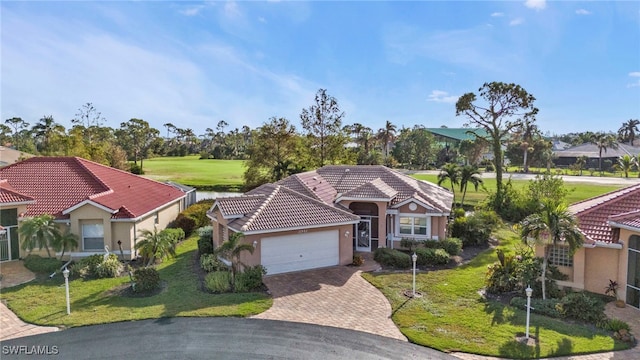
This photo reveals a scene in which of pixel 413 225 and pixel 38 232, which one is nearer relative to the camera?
pixel 38 232

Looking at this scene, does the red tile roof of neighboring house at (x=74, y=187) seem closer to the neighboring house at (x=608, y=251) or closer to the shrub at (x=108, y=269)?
the shrub at (x=108, y=269)

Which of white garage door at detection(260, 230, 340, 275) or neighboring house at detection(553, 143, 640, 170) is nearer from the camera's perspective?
white garage door at detection(260, 230, 340, 275)

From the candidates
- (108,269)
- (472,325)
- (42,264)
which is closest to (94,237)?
(42,264)

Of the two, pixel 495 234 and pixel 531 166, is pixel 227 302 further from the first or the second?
pixel 531 166

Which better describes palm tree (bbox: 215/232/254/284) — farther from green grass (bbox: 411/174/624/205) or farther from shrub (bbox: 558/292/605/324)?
green grass (bbox: 411/174/624/205)

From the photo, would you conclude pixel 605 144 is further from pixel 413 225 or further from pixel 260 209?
pixel 260 209

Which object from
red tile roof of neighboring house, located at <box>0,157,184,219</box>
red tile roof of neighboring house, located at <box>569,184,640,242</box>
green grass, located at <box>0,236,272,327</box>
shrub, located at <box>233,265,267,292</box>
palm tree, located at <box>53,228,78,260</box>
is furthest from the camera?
red tile roof of neighboring house, located at <box>0,157,184,219</box>

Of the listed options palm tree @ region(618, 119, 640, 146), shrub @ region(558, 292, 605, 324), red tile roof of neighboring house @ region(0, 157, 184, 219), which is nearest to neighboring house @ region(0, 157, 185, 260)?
red tile roof of neighboring house @ region(0, 157, 184, 219)
